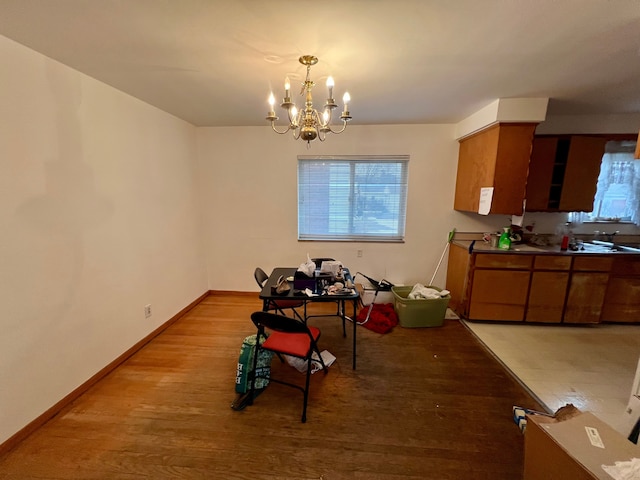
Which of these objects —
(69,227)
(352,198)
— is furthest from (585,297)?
(69,227)

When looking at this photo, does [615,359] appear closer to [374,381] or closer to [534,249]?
[534,249]

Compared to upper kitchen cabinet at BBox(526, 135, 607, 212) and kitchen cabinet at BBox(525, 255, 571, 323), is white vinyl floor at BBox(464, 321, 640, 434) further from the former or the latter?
upper kitchen cabinet at BBox(526, 135, 607, 212)

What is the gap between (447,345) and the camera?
2.61 m

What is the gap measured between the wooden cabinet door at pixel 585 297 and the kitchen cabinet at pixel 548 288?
9 centimetres

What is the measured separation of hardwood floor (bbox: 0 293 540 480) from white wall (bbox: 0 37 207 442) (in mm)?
331

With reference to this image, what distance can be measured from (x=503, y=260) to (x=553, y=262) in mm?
522

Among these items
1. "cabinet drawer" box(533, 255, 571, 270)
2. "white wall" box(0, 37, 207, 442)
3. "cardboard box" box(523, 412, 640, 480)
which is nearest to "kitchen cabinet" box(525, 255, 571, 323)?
"cabinet drawer" box(533, 255, 571, 270)

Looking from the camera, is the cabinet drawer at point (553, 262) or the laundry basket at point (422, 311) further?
the laundry basket at point (422, 311)

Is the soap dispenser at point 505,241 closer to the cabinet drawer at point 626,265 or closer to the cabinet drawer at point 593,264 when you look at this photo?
the cabinet drawer at point 593,264

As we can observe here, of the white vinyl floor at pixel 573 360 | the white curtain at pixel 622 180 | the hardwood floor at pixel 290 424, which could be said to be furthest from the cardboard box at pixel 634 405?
the white curtain at pixel 622 180

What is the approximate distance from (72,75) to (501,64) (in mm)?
3083

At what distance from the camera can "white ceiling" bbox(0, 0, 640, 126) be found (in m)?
1.24

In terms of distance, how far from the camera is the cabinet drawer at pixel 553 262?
2.79 m

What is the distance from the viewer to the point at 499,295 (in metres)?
2.92
